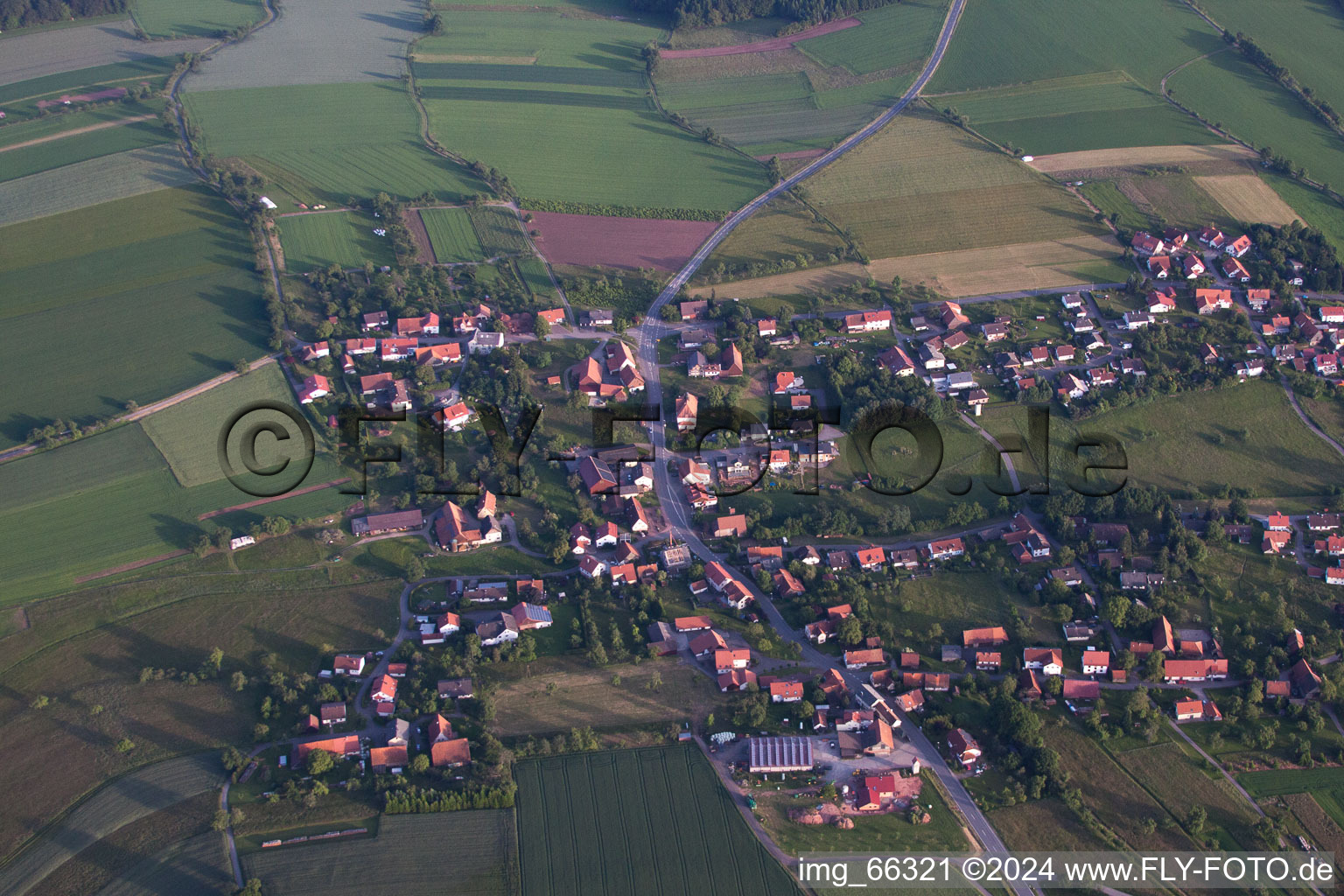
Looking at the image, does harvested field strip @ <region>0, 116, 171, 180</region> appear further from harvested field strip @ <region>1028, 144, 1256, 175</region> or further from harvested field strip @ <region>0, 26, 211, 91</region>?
harvested field strip @ <region>1028, 144, 1256, 175</region>

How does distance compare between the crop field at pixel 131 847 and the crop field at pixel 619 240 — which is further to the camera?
the crop field at pixel 619 240

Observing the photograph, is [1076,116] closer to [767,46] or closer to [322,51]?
[767,46]

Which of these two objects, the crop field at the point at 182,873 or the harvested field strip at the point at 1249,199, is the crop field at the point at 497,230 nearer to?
the crop field at the point at 182,873

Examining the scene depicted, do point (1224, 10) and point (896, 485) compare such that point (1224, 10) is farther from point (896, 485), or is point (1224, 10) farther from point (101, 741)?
point (101, 741)

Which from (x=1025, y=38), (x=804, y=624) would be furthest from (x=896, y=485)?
(x=1025, y=38)

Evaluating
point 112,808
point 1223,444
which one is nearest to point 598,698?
point 112,808

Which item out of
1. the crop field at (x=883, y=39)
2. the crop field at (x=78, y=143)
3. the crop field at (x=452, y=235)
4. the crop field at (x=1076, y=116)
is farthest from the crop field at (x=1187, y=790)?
the crop field at (x=78, y=143)
